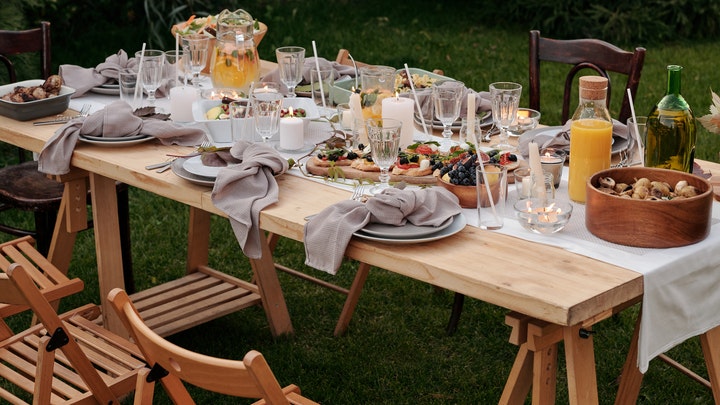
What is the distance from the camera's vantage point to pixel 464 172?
2.56 meters

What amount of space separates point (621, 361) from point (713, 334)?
1.13 metres

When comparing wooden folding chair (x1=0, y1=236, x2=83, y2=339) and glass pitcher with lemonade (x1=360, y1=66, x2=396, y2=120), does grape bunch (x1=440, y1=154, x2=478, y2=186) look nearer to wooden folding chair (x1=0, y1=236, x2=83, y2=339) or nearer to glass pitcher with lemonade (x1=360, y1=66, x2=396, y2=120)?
glass pitcher with lemonade (x1=360, y1=66, x2=396, y2=120)

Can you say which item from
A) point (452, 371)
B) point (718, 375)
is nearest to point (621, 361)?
point (452, 371)

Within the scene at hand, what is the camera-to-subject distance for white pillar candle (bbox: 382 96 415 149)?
300 cm

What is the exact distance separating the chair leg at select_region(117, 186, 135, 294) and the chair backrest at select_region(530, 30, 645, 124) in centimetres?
162

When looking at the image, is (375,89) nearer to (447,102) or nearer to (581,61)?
(447,102)

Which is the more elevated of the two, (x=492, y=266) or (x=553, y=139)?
(x=553, y=139)

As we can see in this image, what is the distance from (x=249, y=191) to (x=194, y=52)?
111 centimetres

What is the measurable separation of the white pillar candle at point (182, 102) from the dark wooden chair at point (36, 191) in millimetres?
538

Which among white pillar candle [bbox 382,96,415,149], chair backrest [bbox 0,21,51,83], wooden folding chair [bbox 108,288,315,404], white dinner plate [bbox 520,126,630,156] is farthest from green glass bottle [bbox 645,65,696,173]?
chair backrest [bbox 0,21,51,83]

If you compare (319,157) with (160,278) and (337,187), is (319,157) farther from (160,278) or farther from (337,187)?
(160,278)

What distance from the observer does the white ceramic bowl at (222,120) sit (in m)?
3.14

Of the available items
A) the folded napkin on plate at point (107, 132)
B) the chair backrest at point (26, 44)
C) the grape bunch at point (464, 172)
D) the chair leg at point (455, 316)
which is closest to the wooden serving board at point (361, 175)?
the grape bunch at point (464, 172)

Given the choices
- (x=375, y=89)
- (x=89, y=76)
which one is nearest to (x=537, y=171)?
(x=375, y=89)
